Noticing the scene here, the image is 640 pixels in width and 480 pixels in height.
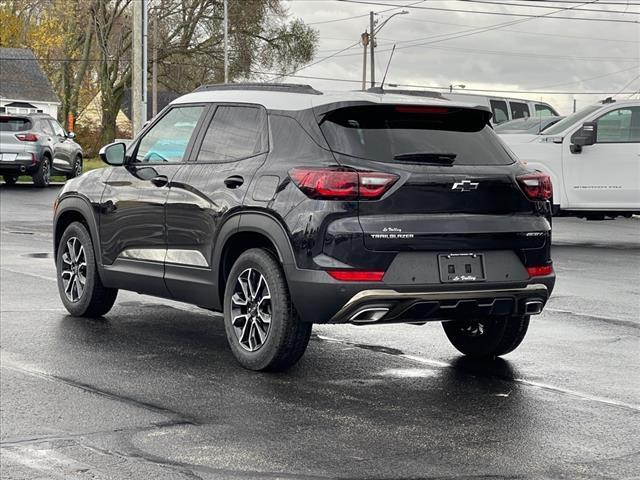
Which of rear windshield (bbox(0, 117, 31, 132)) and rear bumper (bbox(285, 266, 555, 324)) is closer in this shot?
rear bumper (bbox(285, 266, 555, 324))

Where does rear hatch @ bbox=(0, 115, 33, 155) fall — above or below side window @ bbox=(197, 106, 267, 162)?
below

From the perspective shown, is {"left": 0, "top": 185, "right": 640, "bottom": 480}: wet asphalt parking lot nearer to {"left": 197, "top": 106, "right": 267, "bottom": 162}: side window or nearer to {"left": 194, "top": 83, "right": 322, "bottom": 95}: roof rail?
{"left": 197, "top": 106, "right": 267, "bottom": 162}: side window

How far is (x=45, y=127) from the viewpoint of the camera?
107ft

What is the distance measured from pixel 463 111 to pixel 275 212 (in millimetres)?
1362

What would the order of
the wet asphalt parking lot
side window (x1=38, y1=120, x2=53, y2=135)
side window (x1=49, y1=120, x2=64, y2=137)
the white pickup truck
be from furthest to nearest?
side window (x1=49, y1=120, x2=64, y2=137) < side window (x1=38, y1=120, x2=53, y2=135) < the white pickup truck < the wet asphalt parking lot

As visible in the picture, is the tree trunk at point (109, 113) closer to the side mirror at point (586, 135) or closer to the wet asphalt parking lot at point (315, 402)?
the side mirror at point (586, 135)

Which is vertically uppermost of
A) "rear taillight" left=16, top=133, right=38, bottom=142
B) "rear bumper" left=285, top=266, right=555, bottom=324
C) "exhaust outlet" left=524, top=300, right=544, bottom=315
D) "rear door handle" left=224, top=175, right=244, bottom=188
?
"rear door handle" left=224, top=175, right=244, bottom=188

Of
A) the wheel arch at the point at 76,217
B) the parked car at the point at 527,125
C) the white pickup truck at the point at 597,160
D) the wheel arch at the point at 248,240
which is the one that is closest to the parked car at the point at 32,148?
the parked car at the point at 527,125

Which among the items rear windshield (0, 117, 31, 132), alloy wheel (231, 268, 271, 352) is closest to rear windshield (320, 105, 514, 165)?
alloy wheel (231, 268, 271, 352)

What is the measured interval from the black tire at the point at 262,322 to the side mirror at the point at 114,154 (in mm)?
1788

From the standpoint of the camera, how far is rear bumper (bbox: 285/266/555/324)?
289 inches

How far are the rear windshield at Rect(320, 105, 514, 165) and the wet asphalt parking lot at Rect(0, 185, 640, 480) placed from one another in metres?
1.40

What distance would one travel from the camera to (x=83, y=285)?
10.2 metres

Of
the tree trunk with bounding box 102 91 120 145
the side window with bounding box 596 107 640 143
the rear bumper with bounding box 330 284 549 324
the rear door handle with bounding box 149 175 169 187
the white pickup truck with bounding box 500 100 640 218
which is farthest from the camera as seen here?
the tree trunk with bounding box 102 91 120 145
